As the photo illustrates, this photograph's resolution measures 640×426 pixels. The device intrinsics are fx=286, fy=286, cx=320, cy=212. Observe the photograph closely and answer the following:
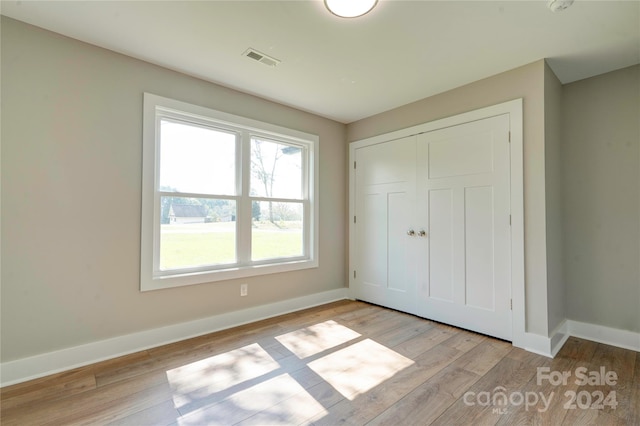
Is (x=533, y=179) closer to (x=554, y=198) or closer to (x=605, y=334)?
(x=554, y=198)

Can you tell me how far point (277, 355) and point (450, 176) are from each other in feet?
8.03

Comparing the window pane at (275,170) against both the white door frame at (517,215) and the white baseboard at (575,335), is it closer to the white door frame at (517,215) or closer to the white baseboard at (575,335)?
the white door frame at (517,215)

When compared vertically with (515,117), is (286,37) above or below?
above

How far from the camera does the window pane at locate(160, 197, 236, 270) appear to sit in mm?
2693

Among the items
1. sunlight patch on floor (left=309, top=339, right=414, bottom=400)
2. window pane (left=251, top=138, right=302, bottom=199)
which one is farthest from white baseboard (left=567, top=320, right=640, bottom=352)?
window pane (left=251, top=138, right=302, bottom=199)

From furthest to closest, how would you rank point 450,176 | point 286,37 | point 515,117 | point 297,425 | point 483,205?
point 450,176, point 483,205, point 515,117, point 286,37, point 297,425

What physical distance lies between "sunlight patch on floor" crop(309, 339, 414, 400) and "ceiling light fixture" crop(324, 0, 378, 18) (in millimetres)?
2483

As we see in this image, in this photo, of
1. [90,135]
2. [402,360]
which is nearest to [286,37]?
[90,135]

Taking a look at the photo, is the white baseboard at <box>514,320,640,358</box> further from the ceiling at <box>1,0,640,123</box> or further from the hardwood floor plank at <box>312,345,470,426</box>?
the ceiling at <box>1,0,640,123</box>

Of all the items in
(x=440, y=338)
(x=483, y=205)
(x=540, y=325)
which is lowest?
(x=440, y=338)

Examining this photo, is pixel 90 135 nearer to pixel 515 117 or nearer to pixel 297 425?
pixel 297 425

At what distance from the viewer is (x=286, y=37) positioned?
85.6 inches

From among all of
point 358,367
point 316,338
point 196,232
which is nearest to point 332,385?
point 358,367

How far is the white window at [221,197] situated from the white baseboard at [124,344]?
1.35 ft
